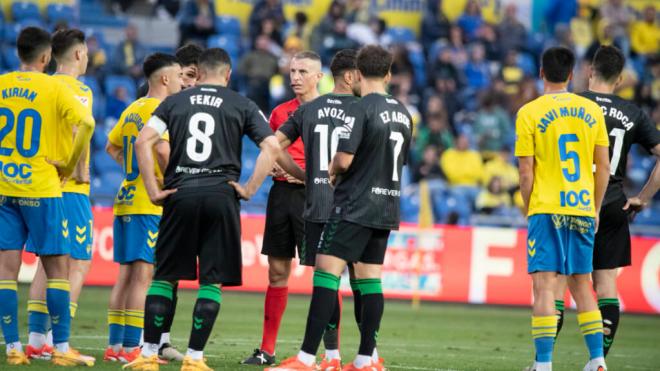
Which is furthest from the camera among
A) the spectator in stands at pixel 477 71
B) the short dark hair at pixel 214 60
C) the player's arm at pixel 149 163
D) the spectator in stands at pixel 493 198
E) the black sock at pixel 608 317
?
the spectator in stands at pixel 477 71

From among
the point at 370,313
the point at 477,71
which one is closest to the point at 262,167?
the point at 370,313

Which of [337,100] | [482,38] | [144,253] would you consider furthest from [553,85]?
[482,38]

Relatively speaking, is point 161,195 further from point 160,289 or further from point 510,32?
point 510,32

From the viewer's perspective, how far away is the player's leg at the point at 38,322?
9023 millimetres

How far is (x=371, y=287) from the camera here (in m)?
8.69

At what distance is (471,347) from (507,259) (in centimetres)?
568

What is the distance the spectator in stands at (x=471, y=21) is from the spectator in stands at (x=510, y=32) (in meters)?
0.55

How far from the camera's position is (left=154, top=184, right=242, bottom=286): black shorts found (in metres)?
8.18

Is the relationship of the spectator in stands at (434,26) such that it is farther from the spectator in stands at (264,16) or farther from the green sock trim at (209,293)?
the green sock trim at (209,293)

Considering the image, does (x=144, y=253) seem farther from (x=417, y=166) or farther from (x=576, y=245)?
(x=417, y=166)

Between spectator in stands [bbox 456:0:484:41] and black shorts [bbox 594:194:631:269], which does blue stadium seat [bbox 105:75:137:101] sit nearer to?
spectator in stands [bbox 456:0:484:41]

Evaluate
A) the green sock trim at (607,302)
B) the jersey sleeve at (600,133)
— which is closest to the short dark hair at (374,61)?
the jersey sleeve at (600,133)

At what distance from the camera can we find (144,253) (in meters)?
9.53

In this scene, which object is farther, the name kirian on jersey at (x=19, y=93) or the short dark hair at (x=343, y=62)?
the short dark hair at (x=343, y=62)
